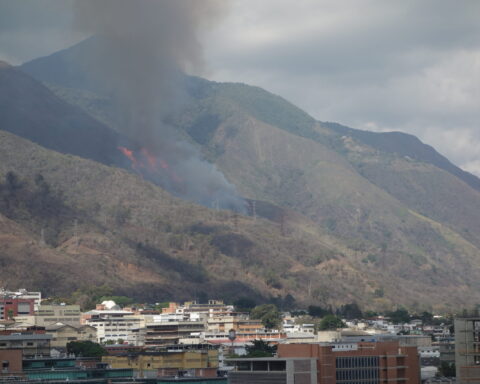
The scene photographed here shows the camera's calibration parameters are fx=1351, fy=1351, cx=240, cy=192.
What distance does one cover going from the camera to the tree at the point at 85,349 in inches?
6634

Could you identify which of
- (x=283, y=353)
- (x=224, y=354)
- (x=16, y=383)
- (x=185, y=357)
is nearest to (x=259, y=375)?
(x=283, y=353)

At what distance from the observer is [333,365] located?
318 ft

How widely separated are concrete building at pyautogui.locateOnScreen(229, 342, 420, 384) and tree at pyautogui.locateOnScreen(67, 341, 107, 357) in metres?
68.9

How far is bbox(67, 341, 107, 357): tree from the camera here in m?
168

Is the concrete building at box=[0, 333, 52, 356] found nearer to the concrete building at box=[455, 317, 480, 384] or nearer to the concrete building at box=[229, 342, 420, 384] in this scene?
the concrete building at box=[229, 342, 420, 384]

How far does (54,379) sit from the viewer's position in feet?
372

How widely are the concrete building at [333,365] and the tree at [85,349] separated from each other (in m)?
68.9

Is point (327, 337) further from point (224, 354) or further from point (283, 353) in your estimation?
point (283, 353)

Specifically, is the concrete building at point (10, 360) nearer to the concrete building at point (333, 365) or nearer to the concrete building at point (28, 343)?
the concrete building at point (28, 343)

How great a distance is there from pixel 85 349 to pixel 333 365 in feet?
266

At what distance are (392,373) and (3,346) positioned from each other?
5528cm

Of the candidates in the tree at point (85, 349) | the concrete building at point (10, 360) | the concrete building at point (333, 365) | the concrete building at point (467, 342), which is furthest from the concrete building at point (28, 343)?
the concrete building at point (467, 342)

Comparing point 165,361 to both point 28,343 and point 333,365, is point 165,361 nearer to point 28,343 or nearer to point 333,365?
point 28,343

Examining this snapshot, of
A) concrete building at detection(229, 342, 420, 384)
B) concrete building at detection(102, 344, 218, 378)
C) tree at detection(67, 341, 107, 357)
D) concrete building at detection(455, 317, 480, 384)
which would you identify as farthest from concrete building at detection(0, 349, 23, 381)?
concrete building at detection(455, 317, 480, 384)
